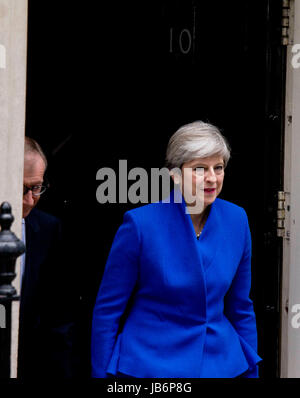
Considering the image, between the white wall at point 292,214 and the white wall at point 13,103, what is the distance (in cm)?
159

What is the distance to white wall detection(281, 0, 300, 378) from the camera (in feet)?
14.2

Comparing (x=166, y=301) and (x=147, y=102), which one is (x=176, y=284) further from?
(x=147, y=102)

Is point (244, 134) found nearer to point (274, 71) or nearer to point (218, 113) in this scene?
point (218, 113)

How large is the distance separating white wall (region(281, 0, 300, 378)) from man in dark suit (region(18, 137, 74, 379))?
130 centimetres

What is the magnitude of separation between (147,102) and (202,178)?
2001mm

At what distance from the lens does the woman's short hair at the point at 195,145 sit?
332 centimetres

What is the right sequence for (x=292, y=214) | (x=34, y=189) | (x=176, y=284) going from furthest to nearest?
1. (x=292, y=214)
2. (x=34, y=189)
3. (x=176, y=284)

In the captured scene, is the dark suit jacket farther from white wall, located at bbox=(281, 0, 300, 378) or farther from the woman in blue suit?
white wall, located at bbox=(281, 0, 300, 378)

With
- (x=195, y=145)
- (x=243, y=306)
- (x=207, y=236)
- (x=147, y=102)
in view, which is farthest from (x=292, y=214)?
(x=147, y=102)

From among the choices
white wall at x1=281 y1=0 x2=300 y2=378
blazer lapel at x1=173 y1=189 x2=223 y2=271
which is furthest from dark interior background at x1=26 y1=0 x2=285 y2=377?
blazer lapel at x1=173 y1=189 x2=223 y2=271

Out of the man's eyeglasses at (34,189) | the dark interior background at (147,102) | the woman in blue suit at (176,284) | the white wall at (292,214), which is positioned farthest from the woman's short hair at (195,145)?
the dark interior background at (147,102)

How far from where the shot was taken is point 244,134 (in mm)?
5035

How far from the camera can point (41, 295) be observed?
3549 mm
